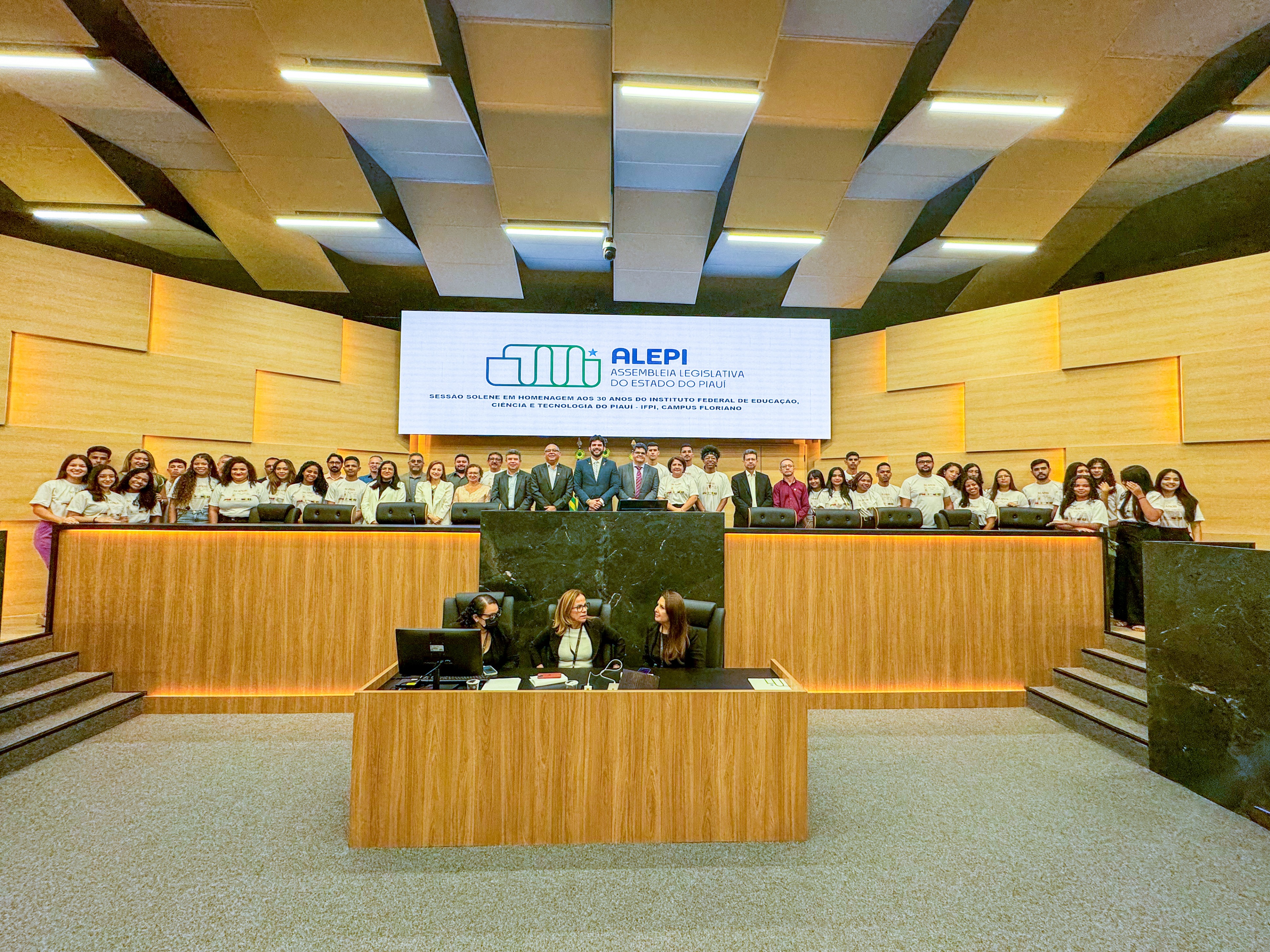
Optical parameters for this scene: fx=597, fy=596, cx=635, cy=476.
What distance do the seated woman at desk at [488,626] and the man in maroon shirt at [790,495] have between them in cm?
341

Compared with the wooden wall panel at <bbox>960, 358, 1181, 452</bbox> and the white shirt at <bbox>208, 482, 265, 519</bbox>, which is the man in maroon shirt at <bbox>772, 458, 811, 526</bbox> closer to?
the wooden wall panel at <bbox>960, 358, 1181, 452</bbox>

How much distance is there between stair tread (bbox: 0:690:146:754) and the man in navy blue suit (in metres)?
3.62

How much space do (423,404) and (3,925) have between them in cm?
609

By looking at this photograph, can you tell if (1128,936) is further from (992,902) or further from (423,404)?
(423,404)

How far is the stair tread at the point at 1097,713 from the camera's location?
3551mm

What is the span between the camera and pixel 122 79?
4211 mm

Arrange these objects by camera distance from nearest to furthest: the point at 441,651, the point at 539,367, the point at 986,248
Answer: the point at 441,651 → the point at 986,248 → the point at 539,367

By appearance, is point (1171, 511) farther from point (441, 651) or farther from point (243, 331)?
point (243, 331)

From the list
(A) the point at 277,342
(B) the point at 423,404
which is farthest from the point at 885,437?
(A) the point at 277,342

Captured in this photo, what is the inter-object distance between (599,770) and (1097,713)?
3.39m

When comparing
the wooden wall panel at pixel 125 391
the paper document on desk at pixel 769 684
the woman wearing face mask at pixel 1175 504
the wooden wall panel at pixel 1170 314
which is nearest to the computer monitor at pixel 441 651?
the paper document on desk at pixel 769 684

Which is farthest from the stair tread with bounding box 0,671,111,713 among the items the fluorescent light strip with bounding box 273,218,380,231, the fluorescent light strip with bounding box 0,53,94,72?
the fluorescent light strip with bounding box 273,218,380,231

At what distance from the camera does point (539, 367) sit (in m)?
7.59

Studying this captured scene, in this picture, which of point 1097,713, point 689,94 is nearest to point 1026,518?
point 1097,713
